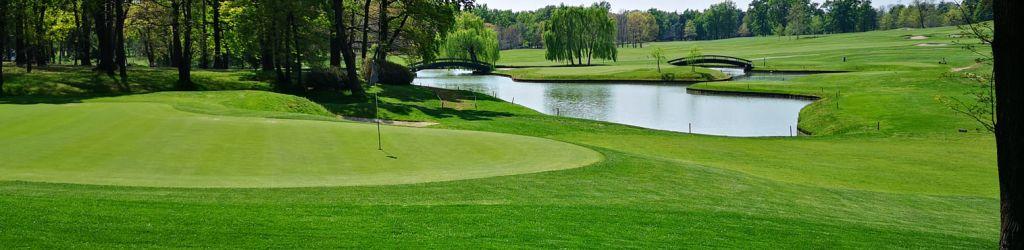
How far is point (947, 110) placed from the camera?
157ft

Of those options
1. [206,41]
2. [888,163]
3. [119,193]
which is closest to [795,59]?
[206,41]

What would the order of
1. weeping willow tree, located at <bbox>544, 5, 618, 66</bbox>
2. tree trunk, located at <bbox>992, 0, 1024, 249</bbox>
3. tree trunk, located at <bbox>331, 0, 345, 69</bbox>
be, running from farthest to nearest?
weeping willow tree, located at <bbox>544, 5, 618, 66</bbox>
tree trunk, located at <bbox>331, 0, 345, 69</bbox>
tree trunk, located at <bbox>992, 0, 1024, 249</bbox>

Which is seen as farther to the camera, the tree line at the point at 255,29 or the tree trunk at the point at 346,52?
the tree trunk at the point at 346,52

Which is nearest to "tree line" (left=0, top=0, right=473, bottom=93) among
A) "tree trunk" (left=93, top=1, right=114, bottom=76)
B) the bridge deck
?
"tree trunk" (left=93, top=1, right=114, bottom=76)

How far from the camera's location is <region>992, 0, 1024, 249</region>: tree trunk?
31.8 feet

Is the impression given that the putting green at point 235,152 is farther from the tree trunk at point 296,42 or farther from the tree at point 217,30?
the tree at point 217,30

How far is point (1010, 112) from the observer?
996cm

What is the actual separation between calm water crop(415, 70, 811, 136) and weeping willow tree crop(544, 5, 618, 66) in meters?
34.0

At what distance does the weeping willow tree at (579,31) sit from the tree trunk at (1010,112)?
390ft

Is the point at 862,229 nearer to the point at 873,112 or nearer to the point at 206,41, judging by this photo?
the point at 873,112

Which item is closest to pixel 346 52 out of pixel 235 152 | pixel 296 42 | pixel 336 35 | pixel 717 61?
pixel 336 35

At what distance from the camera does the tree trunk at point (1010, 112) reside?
9.68m

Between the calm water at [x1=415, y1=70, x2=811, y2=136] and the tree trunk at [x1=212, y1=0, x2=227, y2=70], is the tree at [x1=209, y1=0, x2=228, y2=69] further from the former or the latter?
the calm water at [x1=415, y1=70, x2=811, y2=136]

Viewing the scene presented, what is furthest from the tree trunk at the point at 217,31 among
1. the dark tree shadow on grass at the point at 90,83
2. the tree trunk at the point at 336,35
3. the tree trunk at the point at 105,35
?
Result: the dark tree shadow on grass at the point at 90,83
